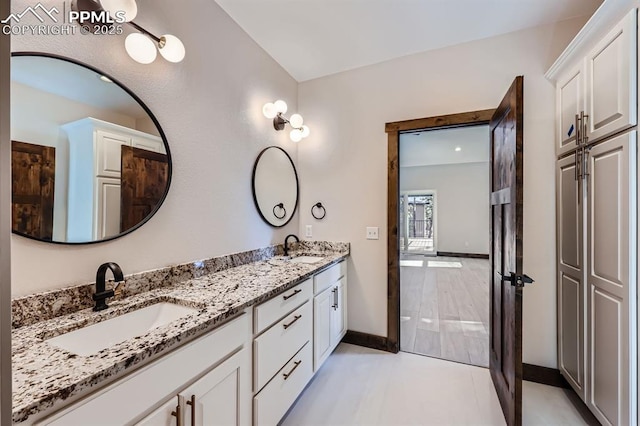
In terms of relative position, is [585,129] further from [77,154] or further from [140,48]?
[77,154]

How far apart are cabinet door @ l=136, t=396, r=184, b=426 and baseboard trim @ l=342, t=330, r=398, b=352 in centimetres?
196

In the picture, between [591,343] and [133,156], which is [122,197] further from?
[591,343]

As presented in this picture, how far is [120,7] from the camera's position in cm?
119

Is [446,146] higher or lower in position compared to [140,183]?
higher

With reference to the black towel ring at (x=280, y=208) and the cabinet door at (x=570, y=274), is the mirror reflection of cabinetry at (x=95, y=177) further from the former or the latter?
the cabinet door at (x=570, y=274)

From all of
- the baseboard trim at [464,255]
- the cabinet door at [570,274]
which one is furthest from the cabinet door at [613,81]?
the baseboard trim at [464,255]

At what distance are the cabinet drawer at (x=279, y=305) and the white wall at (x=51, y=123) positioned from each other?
894 millimetres

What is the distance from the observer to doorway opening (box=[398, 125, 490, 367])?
9.16 feet


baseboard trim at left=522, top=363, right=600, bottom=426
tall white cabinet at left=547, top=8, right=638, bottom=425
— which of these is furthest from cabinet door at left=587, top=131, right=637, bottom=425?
baseboard trim at left=522, top=363, right=600, bottom=426

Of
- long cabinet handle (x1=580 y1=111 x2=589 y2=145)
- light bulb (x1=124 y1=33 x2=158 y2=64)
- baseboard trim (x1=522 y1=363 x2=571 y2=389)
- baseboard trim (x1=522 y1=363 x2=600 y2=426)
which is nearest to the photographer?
light bulb (x1=124 y1=33 x2=158 y2=64)

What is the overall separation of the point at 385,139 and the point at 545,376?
2255 millimetres

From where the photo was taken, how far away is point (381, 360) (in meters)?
2.36

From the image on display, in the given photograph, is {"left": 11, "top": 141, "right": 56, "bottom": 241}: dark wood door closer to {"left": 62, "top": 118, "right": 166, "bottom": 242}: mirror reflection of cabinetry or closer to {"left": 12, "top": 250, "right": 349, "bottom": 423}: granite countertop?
{"left": 62, "top": 118, "right": 166, "bottom": 242}: mirror reflection of cabinetry

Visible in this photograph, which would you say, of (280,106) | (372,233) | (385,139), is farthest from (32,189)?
(385,139)
